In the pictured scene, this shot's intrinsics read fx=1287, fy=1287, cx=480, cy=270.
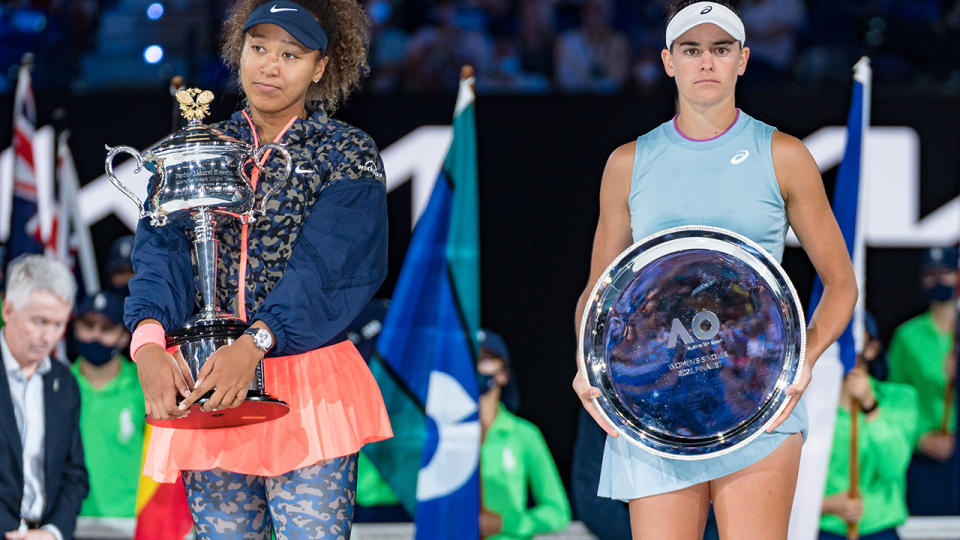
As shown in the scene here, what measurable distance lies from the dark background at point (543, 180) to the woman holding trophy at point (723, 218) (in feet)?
10.0

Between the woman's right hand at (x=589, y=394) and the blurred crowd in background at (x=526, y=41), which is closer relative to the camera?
the woman's right hand at (x=589, y=394)

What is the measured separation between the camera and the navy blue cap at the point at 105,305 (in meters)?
5.41

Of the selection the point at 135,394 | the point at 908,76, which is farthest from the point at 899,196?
the point at 135,394

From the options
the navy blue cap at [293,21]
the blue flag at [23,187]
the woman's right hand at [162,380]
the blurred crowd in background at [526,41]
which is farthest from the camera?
the blurred crowd in background at [526,41]

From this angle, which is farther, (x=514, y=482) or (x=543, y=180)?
(x=543, y=180)

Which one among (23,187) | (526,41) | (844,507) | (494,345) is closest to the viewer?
(844,507)

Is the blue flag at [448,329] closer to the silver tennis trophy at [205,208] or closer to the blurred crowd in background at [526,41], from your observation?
the blurred crowd in background at [526,41]

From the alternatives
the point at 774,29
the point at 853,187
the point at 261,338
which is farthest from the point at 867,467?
the point at 261,338

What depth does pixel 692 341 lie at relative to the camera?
2320 mm

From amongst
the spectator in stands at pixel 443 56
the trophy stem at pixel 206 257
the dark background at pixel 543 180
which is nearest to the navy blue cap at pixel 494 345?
the dark background at pixel 543 180

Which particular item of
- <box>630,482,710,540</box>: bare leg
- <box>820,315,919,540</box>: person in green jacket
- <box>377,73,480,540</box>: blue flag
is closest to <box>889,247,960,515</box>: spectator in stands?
<box>820,315,919,540</box>: person in green jacket

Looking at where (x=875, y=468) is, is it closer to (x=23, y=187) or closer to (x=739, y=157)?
(x=739, y=157)

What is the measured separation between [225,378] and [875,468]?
3.49 m

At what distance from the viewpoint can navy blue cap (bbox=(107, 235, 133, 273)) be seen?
5562 millimetres
